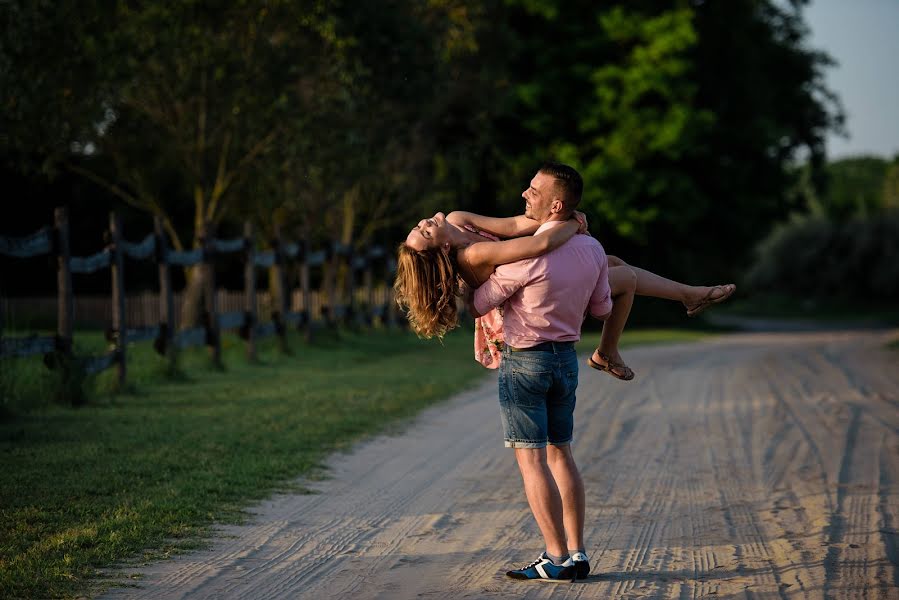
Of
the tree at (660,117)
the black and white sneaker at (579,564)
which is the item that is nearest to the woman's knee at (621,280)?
the black and white sneaker at (579,564)

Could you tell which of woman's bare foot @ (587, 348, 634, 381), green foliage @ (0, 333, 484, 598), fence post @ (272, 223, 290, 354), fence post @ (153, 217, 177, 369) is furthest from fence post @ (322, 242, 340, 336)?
woman's bare foot @ (587, 348, 634, 381)

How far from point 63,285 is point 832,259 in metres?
50.5

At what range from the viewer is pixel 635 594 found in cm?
508

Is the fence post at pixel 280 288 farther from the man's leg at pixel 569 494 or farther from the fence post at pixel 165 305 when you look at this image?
the man's leg at pixel 569 494

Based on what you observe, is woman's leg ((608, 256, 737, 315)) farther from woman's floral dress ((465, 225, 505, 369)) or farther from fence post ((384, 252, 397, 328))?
fence post ((384, 252, 397, 328))

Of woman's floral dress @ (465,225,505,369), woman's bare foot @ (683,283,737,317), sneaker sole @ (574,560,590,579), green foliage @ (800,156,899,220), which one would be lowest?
sneaker sole @ (574,560,590,579)

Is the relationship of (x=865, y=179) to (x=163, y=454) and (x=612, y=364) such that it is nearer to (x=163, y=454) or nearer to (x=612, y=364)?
(x=163, y=454)

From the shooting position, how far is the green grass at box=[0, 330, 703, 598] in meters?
5.87

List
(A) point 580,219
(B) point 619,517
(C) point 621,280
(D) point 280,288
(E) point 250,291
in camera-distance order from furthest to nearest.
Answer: (D) point 280,288, (E) point 250,291, (B) point 619,517, (C) point 621,280, (A) point 580,219

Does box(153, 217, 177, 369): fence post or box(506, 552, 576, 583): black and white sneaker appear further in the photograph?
box(153, 217, 177, 369): fence post

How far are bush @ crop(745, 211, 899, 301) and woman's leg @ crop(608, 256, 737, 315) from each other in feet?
155

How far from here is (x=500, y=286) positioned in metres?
5.25

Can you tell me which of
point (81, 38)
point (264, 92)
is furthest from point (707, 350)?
point (81, 38)

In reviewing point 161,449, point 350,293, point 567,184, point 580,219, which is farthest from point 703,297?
point 350,293
